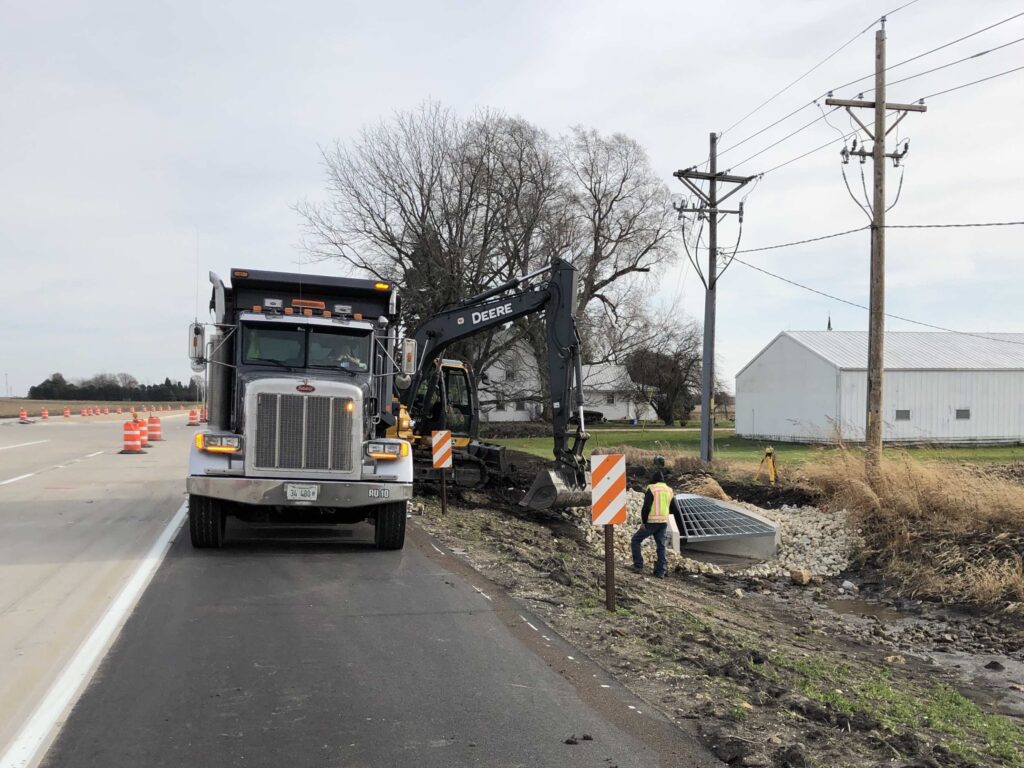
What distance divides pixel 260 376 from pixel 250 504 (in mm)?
1697

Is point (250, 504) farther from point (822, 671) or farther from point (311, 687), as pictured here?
point (822, 671)

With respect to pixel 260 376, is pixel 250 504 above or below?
below

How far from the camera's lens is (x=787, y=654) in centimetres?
805

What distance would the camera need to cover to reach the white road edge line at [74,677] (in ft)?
15.0

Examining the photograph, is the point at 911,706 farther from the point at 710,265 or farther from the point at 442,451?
the point at 710,265

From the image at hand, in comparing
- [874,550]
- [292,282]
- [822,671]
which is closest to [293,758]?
[822,671]

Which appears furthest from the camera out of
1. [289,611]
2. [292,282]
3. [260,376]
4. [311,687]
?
[292,282]

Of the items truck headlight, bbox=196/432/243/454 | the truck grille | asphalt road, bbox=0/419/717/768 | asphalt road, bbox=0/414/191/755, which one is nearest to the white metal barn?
asphalt road, bbox=0/414/191/755

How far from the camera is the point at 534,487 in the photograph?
1560 cm

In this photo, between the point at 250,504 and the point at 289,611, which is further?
the point at 250,504

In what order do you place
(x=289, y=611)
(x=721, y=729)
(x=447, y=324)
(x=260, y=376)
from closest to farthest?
1. (x=721, y=729)
2. (x=289, y=611)
3. (x=260, y=376)
4. (x=447, y=324)

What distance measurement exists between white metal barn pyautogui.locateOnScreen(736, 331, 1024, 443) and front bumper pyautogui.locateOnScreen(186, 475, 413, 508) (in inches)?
1176

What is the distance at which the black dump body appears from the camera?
11969mm

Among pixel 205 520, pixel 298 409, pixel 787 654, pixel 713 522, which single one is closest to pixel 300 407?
pixel 298 409
